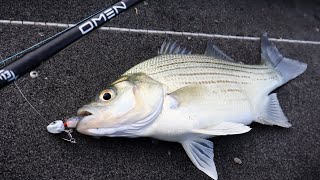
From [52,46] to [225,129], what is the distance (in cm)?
97

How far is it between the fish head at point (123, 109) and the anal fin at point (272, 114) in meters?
0.75

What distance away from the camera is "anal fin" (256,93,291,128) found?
7.55ft

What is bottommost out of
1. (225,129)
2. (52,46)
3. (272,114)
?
(272,114)

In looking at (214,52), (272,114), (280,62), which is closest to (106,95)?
(214,52)

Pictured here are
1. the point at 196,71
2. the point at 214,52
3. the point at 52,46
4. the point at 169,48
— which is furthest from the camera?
the point at 214,52

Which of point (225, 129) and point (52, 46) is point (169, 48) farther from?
point (52, 46)

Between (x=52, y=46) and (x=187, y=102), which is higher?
(x=52, y=46)

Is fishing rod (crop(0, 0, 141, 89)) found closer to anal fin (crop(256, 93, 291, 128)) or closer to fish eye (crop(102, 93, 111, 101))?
fish eye (crop(102, 93, 111, 101))

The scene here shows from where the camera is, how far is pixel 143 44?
2434 mm

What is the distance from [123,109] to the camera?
1.80 meters

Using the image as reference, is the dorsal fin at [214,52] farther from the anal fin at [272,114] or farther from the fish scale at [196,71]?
the anal fin at [272,114]

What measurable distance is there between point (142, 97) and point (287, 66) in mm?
1191

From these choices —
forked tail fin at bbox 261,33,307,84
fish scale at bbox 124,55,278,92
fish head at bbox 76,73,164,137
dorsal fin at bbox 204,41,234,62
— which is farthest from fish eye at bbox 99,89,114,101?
forked tail fin at bbox 261,33,307,84

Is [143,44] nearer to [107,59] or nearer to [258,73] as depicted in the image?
[107,59]
